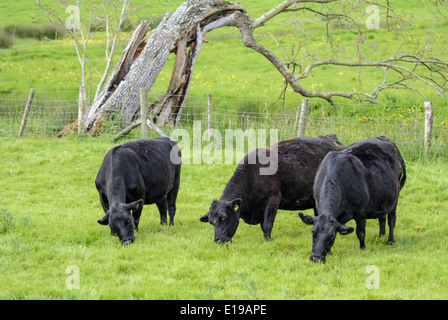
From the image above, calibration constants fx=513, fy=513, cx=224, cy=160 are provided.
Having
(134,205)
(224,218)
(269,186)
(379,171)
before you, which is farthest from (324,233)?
(134,205)

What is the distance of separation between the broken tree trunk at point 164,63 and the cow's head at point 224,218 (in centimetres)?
773

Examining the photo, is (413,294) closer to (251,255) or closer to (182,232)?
(251,255)

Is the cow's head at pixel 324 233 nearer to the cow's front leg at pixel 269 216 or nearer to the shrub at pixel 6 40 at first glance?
the cow's front leg at pixel 269 216

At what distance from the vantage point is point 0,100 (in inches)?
794

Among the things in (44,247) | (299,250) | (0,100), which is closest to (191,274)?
(299,250)

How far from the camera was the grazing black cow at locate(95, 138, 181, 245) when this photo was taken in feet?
24.5

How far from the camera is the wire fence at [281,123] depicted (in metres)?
12.8

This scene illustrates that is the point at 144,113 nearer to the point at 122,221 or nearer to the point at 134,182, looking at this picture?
the point at 134,182

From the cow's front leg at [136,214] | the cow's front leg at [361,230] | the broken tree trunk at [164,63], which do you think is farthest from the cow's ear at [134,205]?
the broken tree trunk at [164,63]

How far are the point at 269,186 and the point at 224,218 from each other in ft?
3.75

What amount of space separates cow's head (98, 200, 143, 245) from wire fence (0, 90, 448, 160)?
6.84 m

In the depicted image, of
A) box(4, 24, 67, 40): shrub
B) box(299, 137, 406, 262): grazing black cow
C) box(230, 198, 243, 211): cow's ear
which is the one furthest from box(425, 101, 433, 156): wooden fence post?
box(4, 24, 67, 40): shrub

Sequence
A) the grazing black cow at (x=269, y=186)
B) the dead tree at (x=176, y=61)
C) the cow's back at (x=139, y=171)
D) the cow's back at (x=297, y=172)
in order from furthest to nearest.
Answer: the dead tree at (x=176, y=61) → the cow's back at (x=297, y=172) → the cow's back at (x=139, y=171) → the grazing black cow at (x=269, y=186)

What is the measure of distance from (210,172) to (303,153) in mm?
3841
